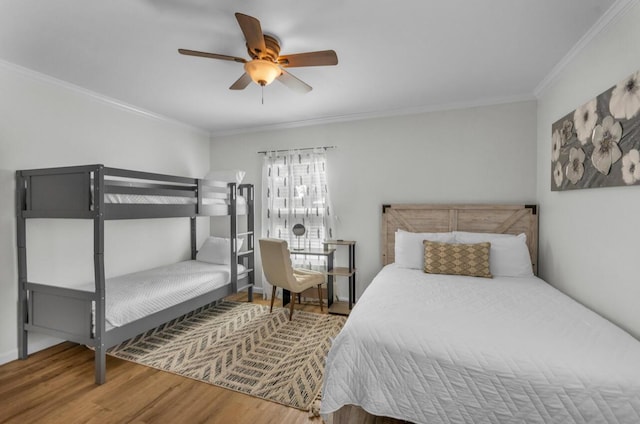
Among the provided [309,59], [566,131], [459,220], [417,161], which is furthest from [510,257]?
[309,59]

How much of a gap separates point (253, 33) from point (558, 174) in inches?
109

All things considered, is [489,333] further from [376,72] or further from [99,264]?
[99,264]

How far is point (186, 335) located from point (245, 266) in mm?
1323

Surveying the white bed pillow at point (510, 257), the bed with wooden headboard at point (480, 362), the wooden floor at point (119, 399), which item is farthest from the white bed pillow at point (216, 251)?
the white bed pillow at point (510, 257)

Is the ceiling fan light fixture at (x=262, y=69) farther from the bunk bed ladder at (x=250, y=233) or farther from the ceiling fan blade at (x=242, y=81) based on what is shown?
the bunk bed ladder at (x=250, y=233)

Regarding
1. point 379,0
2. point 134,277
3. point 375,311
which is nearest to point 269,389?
point 375,311

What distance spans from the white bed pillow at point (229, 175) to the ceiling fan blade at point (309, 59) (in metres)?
2.49

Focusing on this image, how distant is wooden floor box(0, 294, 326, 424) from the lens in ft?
6.09

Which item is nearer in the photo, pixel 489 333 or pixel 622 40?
pixel 489 333

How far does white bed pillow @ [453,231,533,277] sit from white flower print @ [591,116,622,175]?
1.09 m

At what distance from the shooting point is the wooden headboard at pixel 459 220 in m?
3.22

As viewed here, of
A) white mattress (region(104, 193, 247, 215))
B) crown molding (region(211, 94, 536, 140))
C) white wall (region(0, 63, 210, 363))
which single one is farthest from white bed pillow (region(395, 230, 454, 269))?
white wall (region(0, 63, 210, 363))

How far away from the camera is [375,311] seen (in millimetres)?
1943

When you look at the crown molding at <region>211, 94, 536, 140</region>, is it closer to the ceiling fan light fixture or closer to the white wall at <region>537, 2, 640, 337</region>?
the white wall at <region>537, 2, 640, 337</region>
